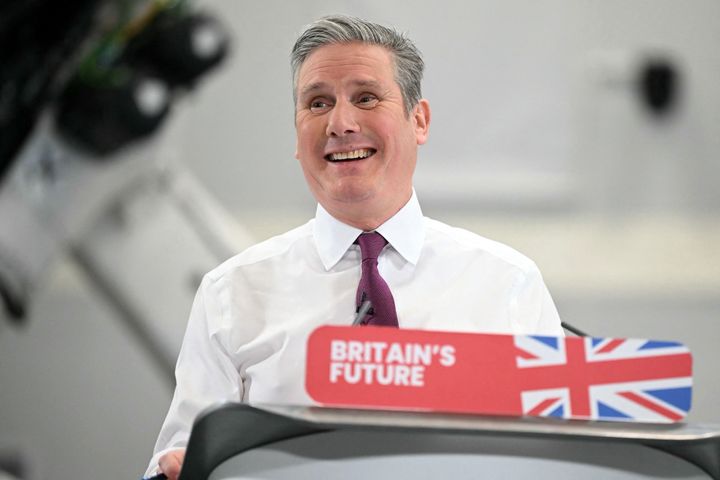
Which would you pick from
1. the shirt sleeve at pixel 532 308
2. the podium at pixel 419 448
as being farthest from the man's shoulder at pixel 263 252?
the podium at pixel 419 448

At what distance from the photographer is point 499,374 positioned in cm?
88

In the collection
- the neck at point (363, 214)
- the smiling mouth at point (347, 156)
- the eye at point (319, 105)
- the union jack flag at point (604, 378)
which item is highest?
the eye at point (319, 105)

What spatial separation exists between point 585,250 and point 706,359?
52 cm

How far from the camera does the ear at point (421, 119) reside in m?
1.21

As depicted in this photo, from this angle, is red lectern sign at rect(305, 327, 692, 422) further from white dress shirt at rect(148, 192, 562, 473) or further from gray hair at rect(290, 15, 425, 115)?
gray hair at rect(290, 15, 425, 115)

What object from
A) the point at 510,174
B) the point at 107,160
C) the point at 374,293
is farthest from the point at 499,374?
the point at 510,174

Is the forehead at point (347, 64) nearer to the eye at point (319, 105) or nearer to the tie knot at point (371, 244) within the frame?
the eye at point (319, 105)

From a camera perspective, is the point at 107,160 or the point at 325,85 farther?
the point at 107,160

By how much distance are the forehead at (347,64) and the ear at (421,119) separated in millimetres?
66

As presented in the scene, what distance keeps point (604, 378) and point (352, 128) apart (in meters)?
0.38

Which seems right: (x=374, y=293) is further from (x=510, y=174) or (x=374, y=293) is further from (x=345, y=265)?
(x=510, y=174)

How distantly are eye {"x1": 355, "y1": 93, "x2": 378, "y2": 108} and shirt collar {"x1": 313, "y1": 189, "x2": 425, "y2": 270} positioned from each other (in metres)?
0.12

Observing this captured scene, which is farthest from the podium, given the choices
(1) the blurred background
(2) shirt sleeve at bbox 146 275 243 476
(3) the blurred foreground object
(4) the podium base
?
(1) the blurred background

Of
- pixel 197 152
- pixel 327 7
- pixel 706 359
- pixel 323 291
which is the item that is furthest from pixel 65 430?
pixel 323 291
